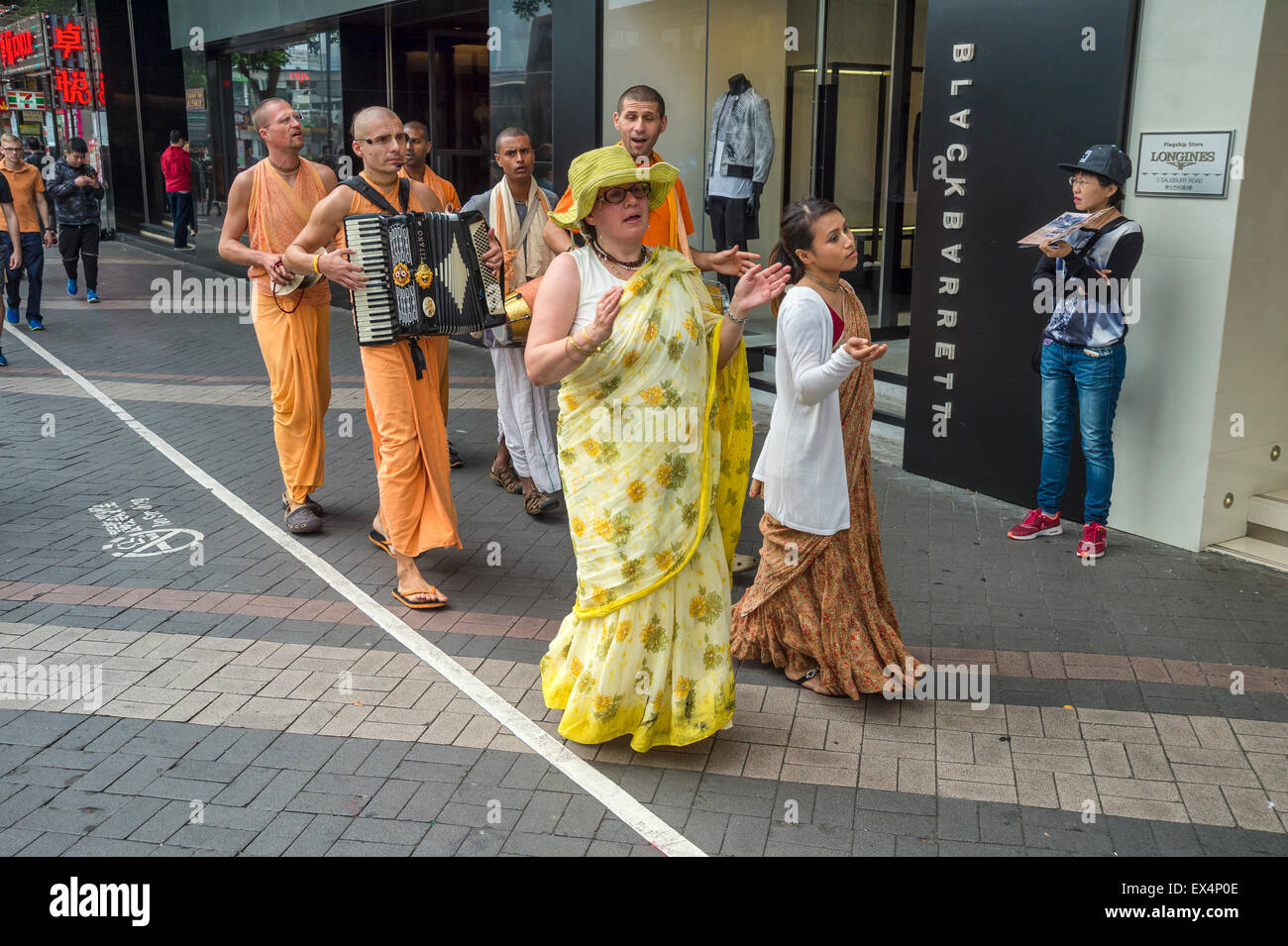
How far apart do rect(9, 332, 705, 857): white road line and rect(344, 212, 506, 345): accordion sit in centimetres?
130

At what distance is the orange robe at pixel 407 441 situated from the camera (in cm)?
555

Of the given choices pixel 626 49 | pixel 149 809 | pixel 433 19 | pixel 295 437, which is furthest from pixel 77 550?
pixel 433 19

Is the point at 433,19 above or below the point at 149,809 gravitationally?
above

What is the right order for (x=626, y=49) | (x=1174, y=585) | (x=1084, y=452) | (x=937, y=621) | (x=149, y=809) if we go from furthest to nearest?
(x=626, y=49) < (x=1084, y=452) < (x=1174, y=585) < (x=937, y=621) < (x=149, y=809)

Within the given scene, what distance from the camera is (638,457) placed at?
12.7 feet

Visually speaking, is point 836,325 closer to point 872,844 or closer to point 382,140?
point 872,844

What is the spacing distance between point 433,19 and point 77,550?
9.99m

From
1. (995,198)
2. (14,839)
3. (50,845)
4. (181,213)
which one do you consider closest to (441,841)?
(50,845)

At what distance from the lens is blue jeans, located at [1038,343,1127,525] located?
238 inches

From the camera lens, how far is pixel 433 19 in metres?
14.3

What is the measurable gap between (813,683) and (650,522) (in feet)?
3.87

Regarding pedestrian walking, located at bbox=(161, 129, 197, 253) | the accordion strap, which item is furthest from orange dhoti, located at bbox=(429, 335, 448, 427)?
pedestrian walking, located at bbox=(161, 129, 197, 253)

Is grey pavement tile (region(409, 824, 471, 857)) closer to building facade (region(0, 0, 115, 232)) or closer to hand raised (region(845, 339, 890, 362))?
hand raised (region(845, 339, 890, 362))
